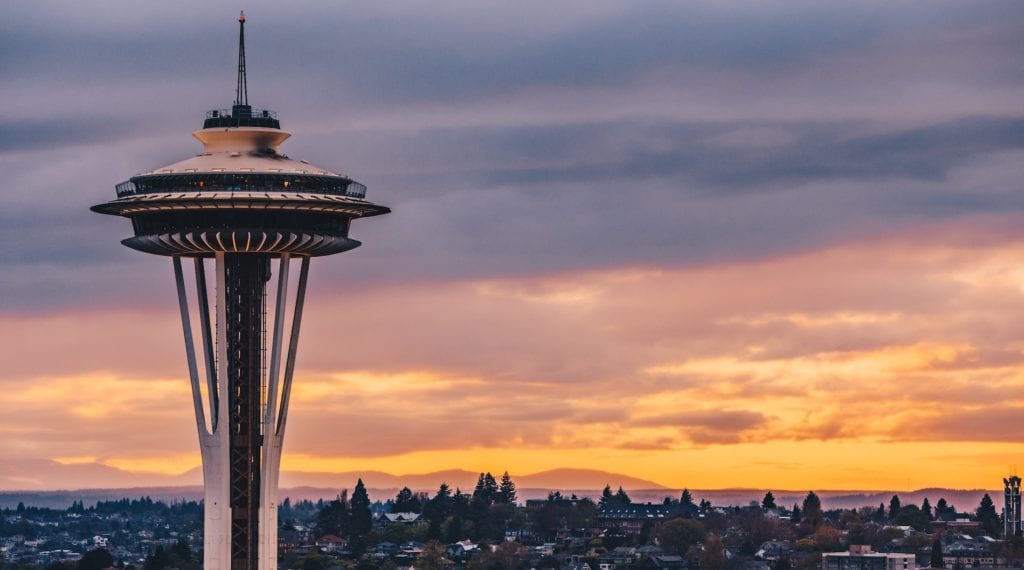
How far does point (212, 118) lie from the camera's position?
155000 millimetres

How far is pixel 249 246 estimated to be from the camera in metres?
152

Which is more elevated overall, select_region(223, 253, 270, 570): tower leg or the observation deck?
the observation deck

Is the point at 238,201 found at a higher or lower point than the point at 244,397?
higher

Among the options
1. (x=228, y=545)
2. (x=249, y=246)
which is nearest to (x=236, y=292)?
(x=249, y=246)

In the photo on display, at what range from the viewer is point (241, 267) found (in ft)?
505

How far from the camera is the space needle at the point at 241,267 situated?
5950 inches

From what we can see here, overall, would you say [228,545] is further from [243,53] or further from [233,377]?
[243,53]

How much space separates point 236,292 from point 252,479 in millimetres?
10001

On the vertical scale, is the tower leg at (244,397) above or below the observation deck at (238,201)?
below

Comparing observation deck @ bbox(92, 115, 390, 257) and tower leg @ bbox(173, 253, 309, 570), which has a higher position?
observation deck @ bbox(92, 115, 390, 257)

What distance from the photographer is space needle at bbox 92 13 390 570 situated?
496ft

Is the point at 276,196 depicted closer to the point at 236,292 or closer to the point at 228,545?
the point at 236,292

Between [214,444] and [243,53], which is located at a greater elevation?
[243,53]

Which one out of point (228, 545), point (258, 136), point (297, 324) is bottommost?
point (228, 545)
